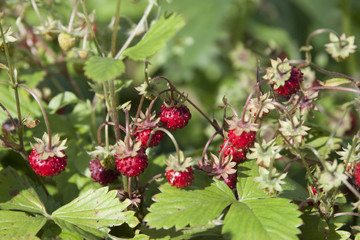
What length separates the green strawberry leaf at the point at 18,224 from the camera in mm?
1265

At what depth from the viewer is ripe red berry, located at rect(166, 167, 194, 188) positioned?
4.04 feet

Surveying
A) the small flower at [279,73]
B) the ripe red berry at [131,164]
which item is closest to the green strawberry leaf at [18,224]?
the ripe red berry at [131,164]

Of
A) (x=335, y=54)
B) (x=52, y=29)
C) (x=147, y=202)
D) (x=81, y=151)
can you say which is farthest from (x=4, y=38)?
(x=335, y=54)

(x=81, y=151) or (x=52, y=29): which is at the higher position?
(x=52, y=29)

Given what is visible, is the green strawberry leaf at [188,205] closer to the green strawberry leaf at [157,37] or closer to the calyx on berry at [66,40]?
the green strawberry leaf at [157,37]

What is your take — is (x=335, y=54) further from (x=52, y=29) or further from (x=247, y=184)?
(x=52, y=29)

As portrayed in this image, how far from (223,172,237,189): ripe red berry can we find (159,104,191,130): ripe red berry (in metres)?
0.19

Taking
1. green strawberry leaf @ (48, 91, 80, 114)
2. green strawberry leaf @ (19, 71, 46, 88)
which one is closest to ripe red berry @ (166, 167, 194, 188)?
green strawberry leaf @ (48, 91, 80, 114)

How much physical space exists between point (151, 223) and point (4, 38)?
650mm

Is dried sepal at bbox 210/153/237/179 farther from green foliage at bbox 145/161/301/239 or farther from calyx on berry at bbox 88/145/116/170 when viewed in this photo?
calyx on berry at bbox 88/145/116/170

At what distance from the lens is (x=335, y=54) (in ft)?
4.67

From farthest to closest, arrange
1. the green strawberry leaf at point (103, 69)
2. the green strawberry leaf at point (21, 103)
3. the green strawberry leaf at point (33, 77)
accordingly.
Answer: the green strawberry leaf at point (33, 77), the green strawberry leaf at point (21, 103), the green strawberry leaf at point (103, 69)

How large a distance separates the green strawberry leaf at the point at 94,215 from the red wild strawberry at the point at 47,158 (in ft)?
0.35

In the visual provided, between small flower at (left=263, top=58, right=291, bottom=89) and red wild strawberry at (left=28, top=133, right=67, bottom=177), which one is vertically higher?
small flower at (left=263, top=58, right=291, bottom=89)
